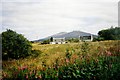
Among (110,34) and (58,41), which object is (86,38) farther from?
(58,41)

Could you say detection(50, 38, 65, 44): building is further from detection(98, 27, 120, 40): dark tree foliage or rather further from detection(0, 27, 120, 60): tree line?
detection(98, 27, 120, 40): dark tree foliage

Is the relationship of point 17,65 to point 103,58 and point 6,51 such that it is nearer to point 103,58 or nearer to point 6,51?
point 6,51

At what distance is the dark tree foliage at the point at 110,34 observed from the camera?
8548mm

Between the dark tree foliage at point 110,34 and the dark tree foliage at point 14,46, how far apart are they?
2.53 metres

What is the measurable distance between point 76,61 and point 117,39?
85.8 inches

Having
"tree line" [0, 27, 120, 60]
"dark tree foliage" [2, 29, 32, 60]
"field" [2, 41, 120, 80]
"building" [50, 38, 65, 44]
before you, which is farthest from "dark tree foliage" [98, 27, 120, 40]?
"dark tree foliage" [2, 29, 32, 60]

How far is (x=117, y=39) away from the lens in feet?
28.2

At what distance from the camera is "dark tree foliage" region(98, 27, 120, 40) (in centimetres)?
855

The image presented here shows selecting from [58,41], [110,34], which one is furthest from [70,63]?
[110,34]

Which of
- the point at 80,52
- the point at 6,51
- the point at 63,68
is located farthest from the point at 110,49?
the point at 6,51

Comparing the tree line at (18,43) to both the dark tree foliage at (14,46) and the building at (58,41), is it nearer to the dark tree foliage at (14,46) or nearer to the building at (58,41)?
the dark tree foliage at (14,46)

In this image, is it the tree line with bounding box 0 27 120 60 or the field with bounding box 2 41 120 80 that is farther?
the tree line with bounding box 0 27 120 60

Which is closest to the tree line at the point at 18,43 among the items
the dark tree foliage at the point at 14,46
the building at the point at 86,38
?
the dark tree foliage at the point at 14,46

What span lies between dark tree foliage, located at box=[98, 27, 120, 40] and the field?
25cm
